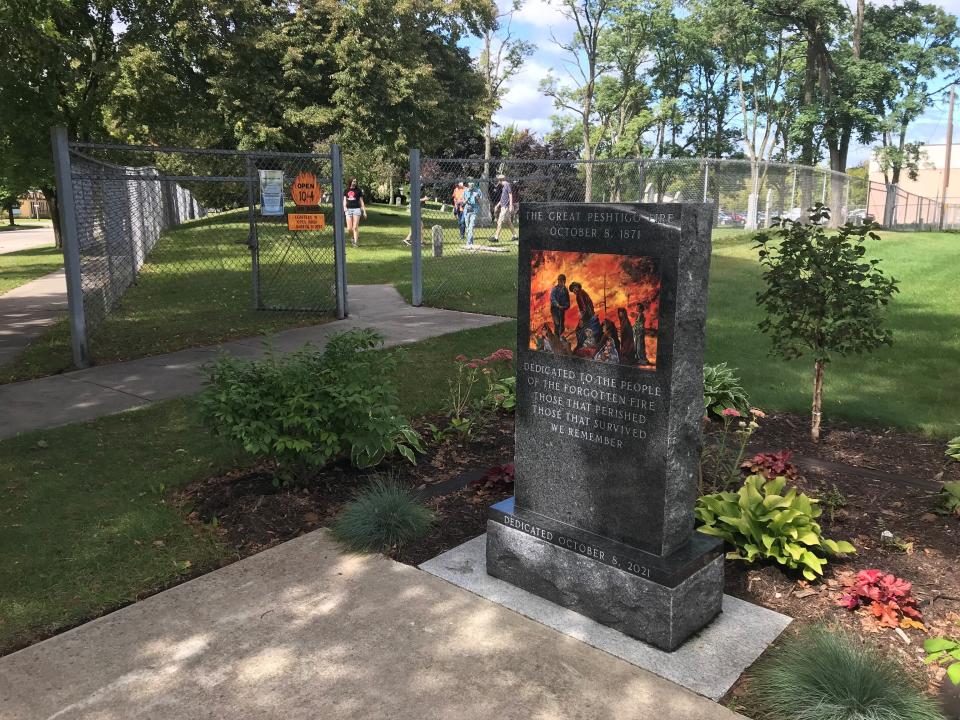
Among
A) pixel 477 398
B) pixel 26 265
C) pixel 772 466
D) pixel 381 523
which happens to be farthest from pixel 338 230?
pixel 26 265

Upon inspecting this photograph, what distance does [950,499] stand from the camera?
4.34 metres

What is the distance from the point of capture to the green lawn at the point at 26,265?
52.6ft

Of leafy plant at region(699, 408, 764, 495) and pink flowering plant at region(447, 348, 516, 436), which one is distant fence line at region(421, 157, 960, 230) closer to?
pink flowering plant at region(447, 348, 516, 436)

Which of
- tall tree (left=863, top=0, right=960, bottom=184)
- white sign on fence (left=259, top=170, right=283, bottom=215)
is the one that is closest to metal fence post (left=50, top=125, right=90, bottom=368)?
white sign on fence (left=259, top=170, right=283, bottom=215)

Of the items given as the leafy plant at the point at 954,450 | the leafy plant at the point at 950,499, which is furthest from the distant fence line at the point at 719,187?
the leafy plant at the point at 950,499

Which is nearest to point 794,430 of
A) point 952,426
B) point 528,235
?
point 952,426

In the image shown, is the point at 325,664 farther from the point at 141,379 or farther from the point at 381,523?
the point at 141,379

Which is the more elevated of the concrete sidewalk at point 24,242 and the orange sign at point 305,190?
the orange sign at point 305,190

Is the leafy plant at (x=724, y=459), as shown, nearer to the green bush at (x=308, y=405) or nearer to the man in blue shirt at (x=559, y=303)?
the man in blue shirt at (x=559, y=303)

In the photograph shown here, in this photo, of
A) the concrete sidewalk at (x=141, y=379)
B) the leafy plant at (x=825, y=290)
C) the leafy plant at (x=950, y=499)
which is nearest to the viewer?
the leafy plant at (x=950, y=499)

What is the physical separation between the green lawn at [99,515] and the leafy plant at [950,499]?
3.89 meters

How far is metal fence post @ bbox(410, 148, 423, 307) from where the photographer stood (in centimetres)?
1086

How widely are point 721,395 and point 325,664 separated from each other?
415 centimetres

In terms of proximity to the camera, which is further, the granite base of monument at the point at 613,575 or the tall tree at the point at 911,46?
the tall tree at the point at 911,46
